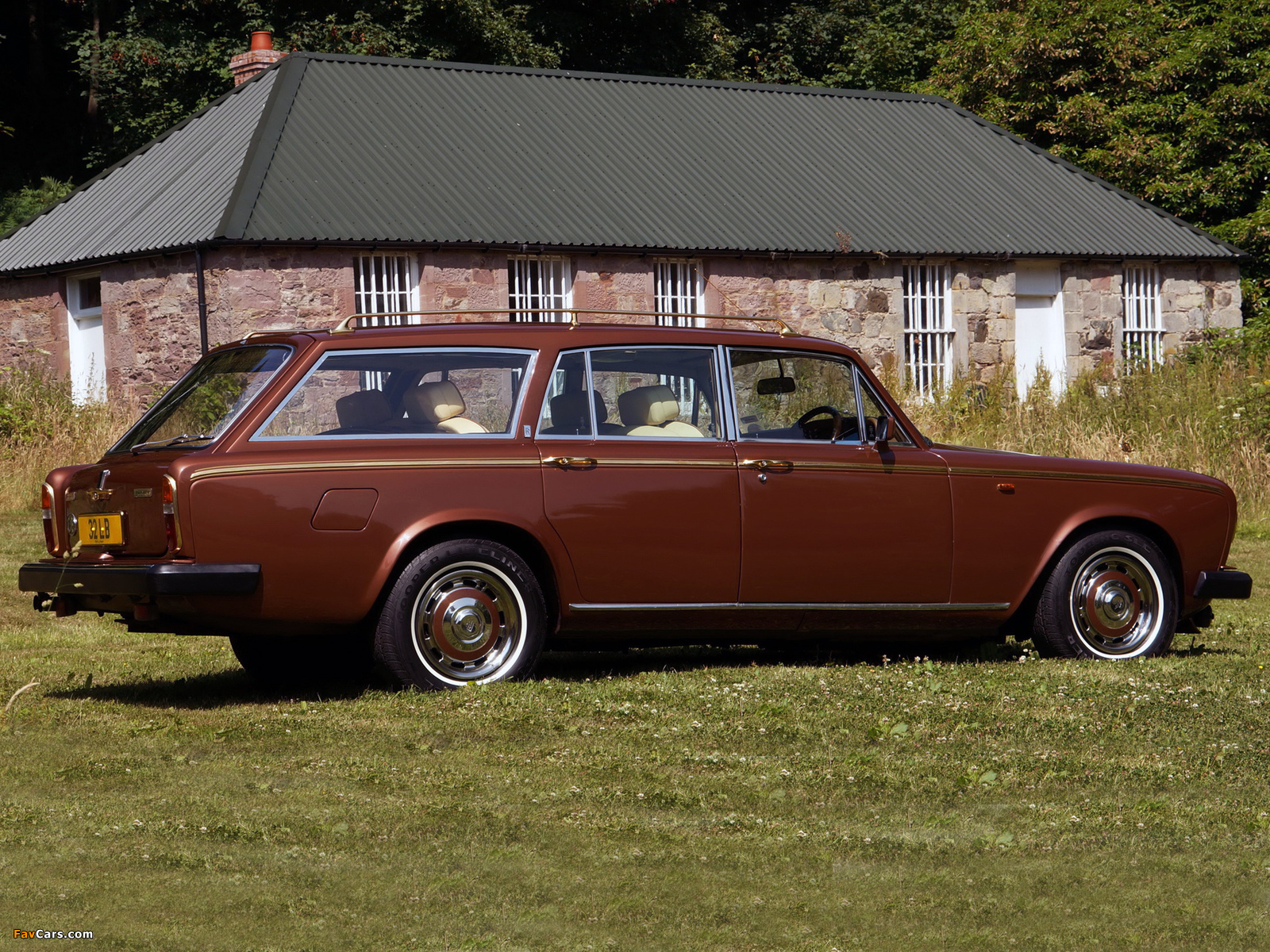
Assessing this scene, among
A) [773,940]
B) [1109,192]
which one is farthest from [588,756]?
[1109,192]

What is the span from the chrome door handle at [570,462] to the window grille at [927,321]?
18718 millimetres

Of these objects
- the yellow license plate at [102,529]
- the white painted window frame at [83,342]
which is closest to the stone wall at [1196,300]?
the white painted window frame at [83,342]

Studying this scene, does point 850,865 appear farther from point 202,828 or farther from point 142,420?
point 142,420

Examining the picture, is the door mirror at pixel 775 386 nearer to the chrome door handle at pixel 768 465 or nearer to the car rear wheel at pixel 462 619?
the chrome door handle at pixel 768 465

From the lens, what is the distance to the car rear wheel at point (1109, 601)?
28.3 ft

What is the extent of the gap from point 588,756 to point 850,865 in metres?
1.60

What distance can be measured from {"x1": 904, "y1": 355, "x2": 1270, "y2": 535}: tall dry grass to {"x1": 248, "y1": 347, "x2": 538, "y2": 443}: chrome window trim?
1034cm

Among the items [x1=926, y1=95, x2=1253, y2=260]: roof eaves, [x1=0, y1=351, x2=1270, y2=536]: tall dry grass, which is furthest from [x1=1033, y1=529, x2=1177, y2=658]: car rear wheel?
[x1=926, y1=95, x2=1253, y2=260]: roof eaves

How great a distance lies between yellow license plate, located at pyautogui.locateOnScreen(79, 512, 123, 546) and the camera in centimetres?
741

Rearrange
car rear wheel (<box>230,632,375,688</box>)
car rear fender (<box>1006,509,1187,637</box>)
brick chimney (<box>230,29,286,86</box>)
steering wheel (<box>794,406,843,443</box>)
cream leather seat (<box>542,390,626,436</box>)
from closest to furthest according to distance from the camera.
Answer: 1. cream leather seat (<box>542,390,626,436</box>)
2. car rear wheel (<box>230,632,375,688</box>)
3. steering wheel (<box>794,406,843,443</box>)
4. car rear fender (<box>1006,509,1187,637</box>)
5. brick chimney (<box>230,29,286,86</box>)

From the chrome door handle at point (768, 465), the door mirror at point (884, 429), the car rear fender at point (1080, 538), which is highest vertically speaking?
the door mirror at point (884, 429)

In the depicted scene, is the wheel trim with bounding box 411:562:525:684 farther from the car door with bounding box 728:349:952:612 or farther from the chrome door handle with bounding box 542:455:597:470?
the car door with bounding box 728:349:952:612

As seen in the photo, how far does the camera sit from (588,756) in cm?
634

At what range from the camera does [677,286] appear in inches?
947
